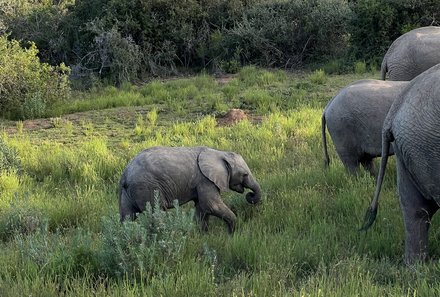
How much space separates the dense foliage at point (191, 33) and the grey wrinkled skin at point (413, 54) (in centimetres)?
741

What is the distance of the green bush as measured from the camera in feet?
38.3

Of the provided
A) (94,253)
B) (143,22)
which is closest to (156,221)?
(94,253)

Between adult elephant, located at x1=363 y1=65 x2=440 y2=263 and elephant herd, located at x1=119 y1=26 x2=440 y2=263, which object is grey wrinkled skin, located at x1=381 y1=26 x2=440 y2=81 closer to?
elephant herd, located at x1=119 y1=26 x2=440 y2=263

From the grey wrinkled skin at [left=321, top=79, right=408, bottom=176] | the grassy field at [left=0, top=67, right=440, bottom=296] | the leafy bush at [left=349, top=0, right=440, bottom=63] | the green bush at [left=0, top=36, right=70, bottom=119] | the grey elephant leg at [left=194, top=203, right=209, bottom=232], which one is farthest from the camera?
the leafy bush at [left=349, top=0, right=440, bottom=63]

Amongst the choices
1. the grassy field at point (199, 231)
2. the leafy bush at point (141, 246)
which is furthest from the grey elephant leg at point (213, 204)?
the leafy bush at point (141, 246)

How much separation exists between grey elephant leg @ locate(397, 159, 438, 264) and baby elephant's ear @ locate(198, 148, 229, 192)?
69.4 inches

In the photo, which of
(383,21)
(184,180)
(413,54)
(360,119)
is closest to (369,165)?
(360,119)

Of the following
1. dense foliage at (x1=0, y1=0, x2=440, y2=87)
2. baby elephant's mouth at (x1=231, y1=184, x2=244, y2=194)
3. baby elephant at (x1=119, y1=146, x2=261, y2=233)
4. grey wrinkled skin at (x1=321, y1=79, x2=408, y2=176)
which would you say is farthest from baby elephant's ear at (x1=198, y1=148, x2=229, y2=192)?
dense foliage at (x1=0, y1=0, x2=440, y2=87)

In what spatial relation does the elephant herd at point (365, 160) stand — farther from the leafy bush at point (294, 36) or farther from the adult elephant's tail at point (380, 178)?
the leafy bush at point (294, 36)

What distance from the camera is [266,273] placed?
3.62 metres

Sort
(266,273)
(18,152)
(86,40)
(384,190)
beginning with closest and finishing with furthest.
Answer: (266,273) → (384,190) → (18,152) → (86,40)

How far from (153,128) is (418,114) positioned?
678cm

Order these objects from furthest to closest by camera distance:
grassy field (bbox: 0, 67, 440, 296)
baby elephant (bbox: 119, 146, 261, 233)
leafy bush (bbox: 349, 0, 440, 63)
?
leafy bush (bbox: 349, 0, 440, 63), baby elephant (bbox: 119, 146, 261, 233), grassy field (bbox: 0, 67, 440, 296)

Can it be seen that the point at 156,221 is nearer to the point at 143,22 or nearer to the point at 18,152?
the point at 18,152
